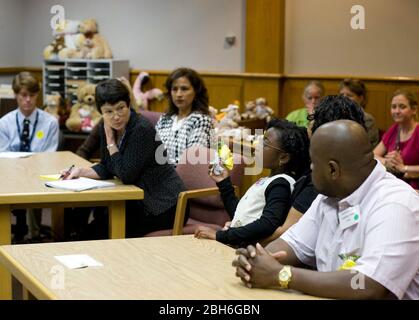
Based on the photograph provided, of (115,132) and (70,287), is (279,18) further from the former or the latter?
(70,287)

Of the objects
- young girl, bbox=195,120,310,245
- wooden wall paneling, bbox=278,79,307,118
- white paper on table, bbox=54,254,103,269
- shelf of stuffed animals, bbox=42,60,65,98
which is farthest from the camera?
shelf of stuffed animals, bbox=42,60,65,98

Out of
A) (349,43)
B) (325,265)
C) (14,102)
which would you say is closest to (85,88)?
(14,102)

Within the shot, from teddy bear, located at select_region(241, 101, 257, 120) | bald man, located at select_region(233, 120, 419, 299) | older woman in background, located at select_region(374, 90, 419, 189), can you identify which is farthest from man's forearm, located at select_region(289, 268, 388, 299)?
teddy bear, located at select_region(241, 101, 257, 120)

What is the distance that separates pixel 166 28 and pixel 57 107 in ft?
5.22

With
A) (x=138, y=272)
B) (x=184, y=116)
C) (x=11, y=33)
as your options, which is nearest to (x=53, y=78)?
(x=11, y=33)

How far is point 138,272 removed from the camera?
245cm

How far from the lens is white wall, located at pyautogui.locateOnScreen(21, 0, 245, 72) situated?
8.65m

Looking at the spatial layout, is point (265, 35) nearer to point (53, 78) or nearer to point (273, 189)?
point (53, 78)

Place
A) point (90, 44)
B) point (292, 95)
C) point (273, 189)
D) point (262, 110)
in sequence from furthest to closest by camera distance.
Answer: point (90, 44), point (292, 95), point (262, 110), point (273, 189)

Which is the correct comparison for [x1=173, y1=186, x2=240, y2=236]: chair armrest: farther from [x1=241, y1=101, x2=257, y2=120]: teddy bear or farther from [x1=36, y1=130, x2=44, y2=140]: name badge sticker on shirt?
[x1=241, y1=101, x2=257, y2=120]: teddy bear

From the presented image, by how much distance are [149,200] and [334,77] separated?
3912mm

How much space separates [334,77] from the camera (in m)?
7.74

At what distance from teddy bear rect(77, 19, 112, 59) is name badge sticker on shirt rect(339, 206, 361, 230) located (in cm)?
701

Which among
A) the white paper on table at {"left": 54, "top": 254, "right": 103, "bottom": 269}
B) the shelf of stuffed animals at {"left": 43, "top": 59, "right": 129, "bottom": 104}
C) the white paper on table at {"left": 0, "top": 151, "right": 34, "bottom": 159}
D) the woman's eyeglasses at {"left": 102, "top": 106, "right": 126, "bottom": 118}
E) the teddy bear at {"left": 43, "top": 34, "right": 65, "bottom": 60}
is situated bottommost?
the white paper on table at {"left": 54, "top": 254, "right": 103, "bottom": 269}
